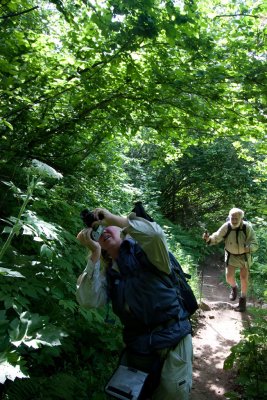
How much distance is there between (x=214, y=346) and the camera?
19.9 feet

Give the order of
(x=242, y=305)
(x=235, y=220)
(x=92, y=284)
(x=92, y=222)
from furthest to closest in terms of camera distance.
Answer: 1. (x=242, y=305)
2. (x=235, y=220)
3. (x=92, y=284)
4. (x=92, y=222)

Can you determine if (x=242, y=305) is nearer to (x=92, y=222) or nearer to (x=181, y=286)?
(x=181, y=286)

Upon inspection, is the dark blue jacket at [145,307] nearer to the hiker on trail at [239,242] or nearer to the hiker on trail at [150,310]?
the hiker on trail at [150,310]

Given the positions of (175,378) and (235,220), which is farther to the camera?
(235,220)

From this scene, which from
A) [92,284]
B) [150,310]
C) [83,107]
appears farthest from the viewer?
[83,107]

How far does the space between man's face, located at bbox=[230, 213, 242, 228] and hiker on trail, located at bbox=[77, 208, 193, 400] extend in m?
4.71

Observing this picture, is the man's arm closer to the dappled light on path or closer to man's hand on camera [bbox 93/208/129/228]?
man's hand on camera [bbox 93/208/129/228]

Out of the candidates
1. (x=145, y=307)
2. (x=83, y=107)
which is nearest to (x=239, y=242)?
(x=83, y=107)

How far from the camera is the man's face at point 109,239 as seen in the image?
2.59 meters

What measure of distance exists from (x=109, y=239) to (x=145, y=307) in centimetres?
58

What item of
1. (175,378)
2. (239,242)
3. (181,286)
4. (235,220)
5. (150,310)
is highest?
(235,220)

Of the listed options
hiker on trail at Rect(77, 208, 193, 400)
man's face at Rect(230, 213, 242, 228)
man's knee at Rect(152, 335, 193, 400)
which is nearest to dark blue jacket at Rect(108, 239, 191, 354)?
hiker on trail at Rect(77, 208, 193, 400)

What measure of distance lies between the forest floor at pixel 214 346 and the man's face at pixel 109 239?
9.79 ft

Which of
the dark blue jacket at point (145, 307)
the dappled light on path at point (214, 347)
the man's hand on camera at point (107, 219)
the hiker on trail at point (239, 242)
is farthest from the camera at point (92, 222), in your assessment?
the hiker on trail at point (239, 242)
